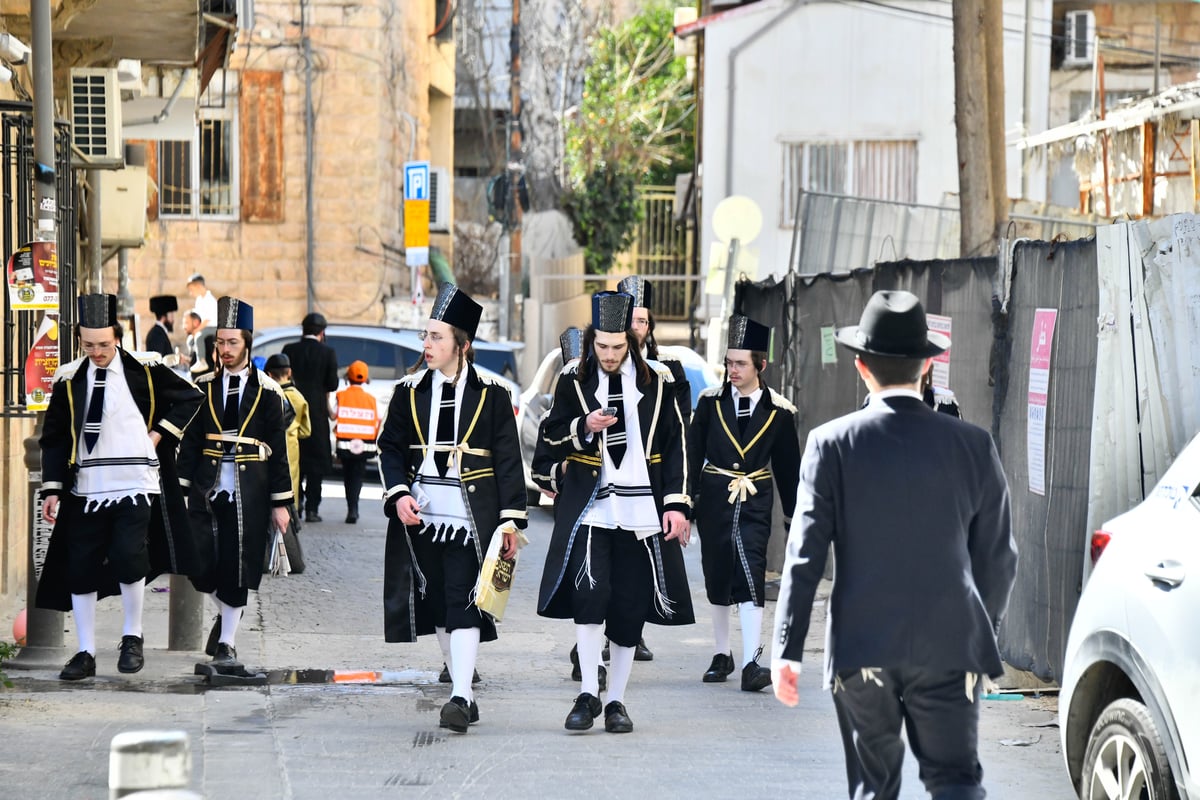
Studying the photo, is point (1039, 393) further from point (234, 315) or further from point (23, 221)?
point (23, 221)

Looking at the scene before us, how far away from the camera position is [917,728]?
15.6 ft

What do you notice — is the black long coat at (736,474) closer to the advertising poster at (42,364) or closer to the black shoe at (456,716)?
the black shoe at (456,716)

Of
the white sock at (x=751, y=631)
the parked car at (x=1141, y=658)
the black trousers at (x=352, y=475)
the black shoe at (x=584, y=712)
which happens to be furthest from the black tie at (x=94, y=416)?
the black trousers at (x=352, y=475)

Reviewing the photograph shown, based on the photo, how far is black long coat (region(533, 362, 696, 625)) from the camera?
7.97m

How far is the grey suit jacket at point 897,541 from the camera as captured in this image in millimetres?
4703

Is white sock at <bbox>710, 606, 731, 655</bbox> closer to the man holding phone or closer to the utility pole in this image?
the man holding phone

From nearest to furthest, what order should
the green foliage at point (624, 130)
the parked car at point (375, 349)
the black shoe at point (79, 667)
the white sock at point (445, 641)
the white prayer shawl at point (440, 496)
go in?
the white prayer shawl at point (440, 496), the white sock at point (445, 641), the black shoe at point (79, 667), the parked car at point (375, 349), the green foliage at point (624, 130)

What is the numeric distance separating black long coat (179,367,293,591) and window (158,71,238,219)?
1744cm

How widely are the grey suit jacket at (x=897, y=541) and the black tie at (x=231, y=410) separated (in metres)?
4.82

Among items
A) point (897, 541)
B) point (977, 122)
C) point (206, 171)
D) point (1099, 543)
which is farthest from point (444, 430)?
point (206, 171)

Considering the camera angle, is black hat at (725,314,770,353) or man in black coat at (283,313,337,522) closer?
black hat at (725,314,770,353)

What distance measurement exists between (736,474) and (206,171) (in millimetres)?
18230

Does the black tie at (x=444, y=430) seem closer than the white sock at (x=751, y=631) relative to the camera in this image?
Yes

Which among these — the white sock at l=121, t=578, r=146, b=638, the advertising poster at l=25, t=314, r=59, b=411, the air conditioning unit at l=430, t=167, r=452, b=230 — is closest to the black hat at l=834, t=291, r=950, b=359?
the white sock at l=121, t=578, r=146, b=638
